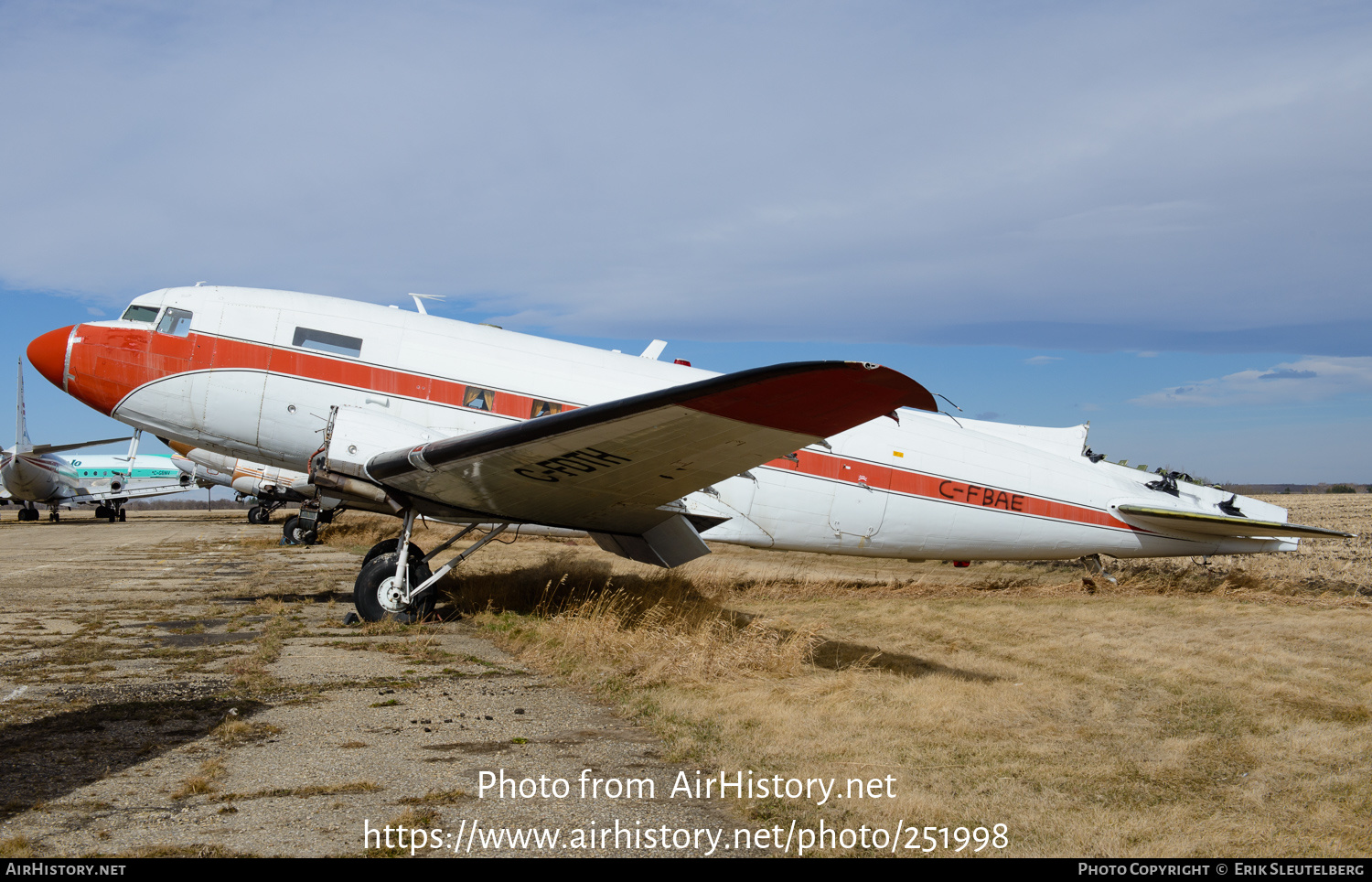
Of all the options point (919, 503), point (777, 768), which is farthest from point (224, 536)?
point (777, 768)

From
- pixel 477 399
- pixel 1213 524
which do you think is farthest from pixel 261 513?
pixel 1213 524

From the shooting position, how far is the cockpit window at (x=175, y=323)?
34.1 feet

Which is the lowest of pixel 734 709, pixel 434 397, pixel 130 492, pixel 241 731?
pixel 130 492

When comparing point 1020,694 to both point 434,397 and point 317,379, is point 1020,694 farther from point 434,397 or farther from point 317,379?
point 317,379

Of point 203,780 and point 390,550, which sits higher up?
point 390,550

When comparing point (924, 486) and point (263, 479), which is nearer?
point (924, 486)

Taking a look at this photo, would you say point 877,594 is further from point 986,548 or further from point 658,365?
point 658,365

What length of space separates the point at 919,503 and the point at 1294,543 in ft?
25.5

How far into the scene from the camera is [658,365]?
11352mm

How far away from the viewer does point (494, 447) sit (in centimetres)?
786

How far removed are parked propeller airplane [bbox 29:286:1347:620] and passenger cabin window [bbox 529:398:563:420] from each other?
0.02 m

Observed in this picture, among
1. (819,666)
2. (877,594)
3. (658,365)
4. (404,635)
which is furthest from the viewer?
(877,594)

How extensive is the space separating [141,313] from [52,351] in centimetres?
126

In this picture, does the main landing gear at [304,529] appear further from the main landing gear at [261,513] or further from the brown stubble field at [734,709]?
the main landing gear at [261,513]
